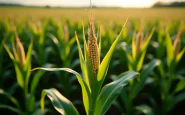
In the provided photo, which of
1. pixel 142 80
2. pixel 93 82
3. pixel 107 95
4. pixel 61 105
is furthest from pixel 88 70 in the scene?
pixel 142 80

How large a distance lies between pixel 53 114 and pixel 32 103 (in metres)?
Result: 0.94

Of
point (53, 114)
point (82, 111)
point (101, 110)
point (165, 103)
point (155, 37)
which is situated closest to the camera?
point (101, 110)

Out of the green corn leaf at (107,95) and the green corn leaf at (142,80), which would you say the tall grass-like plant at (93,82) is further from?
the green corn leaf at (142,80)

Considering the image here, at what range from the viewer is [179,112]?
377 centimetres

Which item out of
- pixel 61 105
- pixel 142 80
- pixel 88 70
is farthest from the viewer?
pixel 142 80

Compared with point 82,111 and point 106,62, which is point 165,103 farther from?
point 106,62

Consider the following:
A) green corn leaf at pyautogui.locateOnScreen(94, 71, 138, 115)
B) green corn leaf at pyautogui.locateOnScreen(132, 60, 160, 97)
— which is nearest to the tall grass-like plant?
green corn leaf at pyautogui.locateOnScreen(94, 71, 138, 115)

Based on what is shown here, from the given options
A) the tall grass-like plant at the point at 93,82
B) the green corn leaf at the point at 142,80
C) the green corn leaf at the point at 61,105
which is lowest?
the green corn leaf at the point at 142,80

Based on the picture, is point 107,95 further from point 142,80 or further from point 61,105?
point 142,80

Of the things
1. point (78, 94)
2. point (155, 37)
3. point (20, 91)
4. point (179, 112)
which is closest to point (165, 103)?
point (179, 112)

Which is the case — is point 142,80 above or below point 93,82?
below

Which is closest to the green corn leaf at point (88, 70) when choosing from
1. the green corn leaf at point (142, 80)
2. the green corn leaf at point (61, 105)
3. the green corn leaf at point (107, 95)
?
the green corn leaf at point (107, 95)

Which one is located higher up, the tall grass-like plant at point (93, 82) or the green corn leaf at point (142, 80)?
the tall grass-like plant at point (93, 82)

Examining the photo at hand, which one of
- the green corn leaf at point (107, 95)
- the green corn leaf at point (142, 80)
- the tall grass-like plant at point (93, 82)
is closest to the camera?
the tall grass-like plant at point (93, 82)
